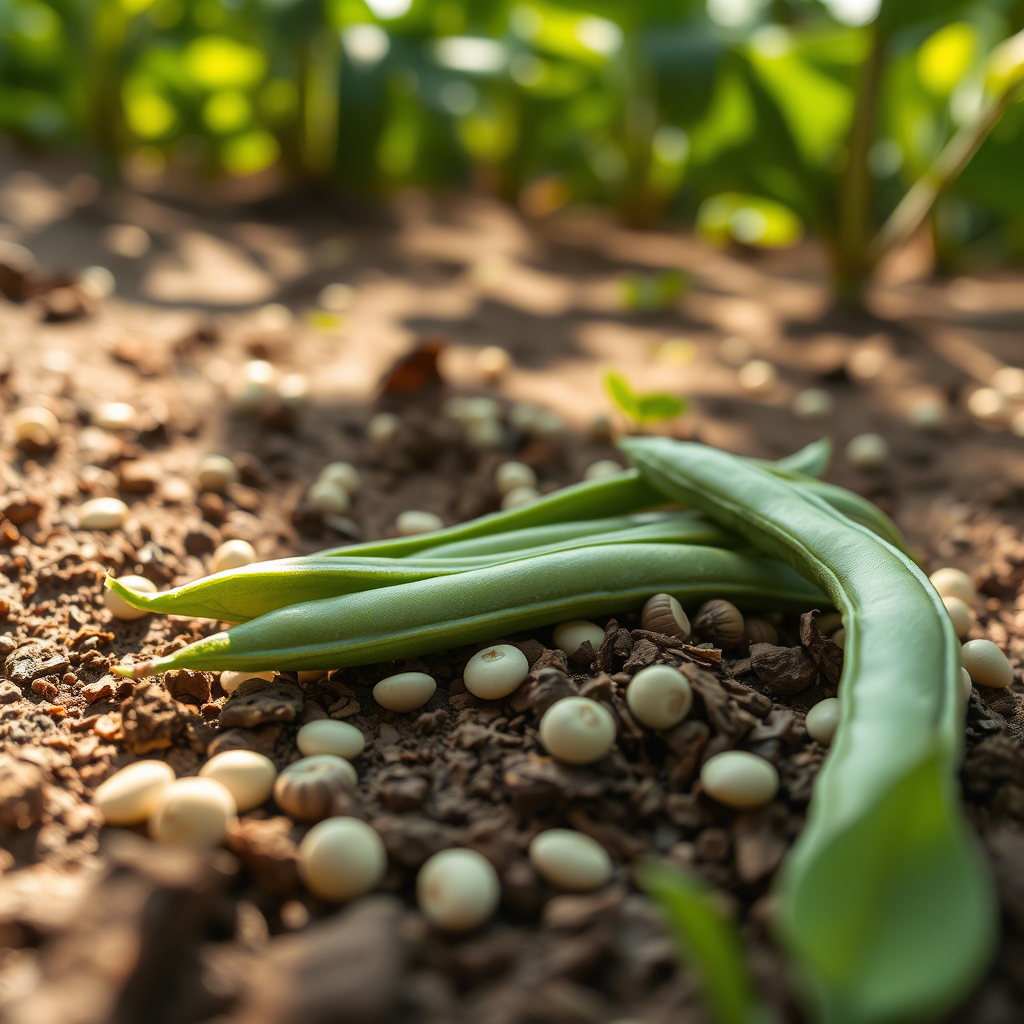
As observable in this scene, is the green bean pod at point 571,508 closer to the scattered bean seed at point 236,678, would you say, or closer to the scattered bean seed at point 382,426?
A: the scattered bean seed at point 236,678

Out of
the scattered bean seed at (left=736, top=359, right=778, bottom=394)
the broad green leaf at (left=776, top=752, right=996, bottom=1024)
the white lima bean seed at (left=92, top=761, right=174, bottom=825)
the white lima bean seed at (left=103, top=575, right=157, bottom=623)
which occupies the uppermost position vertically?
the broad green leaf at (left=776, top=752, right=996, bottom=1024)

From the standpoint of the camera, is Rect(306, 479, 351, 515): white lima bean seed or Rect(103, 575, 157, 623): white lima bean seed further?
Rect(306, 479, 351, 515): white lima bean seed

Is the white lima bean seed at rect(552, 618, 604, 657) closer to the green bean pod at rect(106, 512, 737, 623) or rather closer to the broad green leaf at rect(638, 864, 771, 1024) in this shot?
the green bean pod at rect(106, 512, 737, 623)

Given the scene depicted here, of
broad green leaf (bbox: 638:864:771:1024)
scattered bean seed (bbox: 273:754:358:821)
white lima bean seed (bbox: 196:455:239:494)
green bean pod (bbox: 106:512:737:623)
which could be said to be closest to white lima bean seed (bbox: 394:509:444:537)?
green bean pod (bbox: 106:512:737:623)

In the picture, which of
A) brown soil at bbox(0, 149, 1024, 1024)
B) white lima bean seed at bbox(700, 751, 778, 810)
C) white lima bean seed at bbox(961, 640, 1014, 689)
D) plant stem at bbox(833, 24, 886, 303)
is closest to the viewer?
brown soil at bbox(0, 149, 1024, 1024)

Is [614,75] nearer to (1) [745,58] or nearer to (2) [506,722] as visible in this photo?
(1) [745,58]

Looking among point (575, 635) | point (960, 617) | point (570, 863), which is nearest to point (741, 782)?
point (570, 863)
